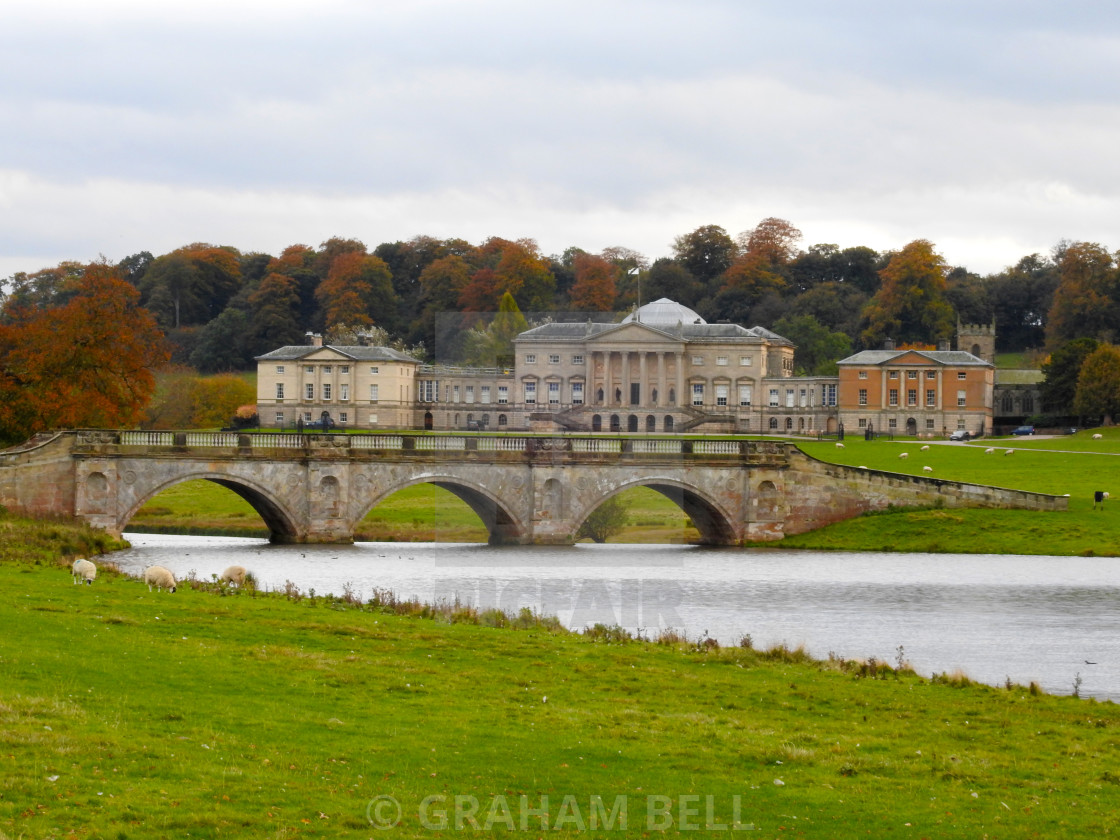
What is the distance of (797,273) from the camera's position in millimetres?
158125

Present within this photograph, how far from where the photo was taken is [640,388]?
126 m

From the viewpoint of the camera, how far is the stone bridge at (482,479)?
161 feet

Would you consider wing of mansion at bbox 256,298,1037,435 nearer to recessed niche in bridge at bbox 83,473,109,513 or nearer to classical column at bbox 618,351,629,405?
classical column at bbox 618,351,629,405

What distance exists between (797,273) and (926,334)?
22.5 meters

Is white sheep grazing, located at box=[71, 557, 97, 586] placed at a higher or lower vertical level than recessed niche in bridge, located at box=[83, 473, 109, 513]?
lower

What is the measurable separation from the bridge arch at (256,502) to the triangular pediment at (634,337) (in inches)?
2896

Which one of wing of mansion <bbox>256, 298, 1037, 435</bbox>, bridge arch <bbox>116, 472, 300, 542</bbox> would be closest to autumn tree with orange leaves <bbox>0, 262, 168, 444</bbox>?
bridge arch <bbox>116, 472, 300, 542</bbox>

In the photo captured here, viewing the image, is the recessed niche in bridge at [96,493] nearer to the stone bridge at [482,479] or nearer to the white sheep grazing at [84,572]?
the stone bridge at [482,479]

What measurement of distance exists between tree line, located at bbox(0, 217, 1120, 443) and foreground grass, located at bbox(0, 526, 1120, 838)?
354 feet

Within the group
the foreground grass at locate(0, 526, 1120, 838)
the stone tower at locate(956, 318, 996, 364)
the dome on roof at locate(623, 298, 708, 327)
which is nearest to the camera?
the foreground grass at locate(0, 526, 1120, 838)

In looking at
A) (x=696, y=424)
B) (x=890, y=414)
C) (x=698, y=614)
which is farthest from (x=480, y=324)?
(x=698, y=614)

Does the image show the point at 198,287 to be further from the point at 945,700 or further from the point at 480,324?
the point at 945,700

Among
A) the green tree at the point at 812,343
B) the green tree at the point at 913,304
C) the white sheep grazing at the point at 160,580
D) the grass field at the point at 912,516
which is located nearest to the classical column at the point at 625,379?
the green tree at the point at 812,343

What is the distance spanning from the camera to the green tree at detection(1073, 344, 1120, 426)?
9762 cm
